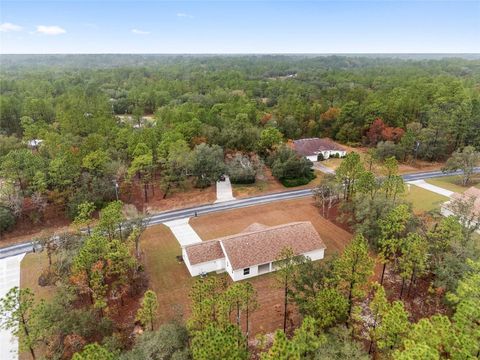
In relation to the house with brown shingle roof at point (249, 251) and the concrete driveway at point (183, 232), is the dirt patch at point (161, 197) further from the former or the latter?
the house with brown shingle roof at point (249, 251)

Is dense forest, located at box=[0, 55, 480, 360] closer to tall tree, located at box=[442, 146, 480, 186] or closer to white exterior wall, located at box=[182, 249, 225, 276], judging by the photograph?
tall tree, located at box=[442, 146, 480, 186]

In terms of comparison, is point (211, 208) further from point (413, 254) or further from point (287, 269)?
point (413, 254)

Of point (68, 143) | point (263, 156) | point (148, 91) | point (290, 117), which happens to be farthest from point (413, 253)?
point (148, 91)

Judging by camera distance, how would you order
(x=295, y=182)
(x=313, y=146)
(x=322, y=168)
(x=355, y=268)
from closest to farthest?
(x=355, y=268)
(x=295, y=182)
(x=322, y=168)
(x=313, y=146)

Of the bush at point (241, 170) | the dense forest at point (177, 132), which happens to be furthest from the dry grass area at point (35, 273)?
the bush at point (241, 170)

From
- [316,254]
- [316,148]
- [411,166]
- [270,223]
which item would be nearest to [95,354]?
[316,254]

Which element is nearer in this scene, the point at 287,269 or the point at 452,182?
the point at 287,269

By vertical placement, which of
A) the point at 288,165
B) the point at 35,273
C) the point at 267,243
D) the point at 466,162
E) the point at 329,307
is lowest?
the point at 35,273
